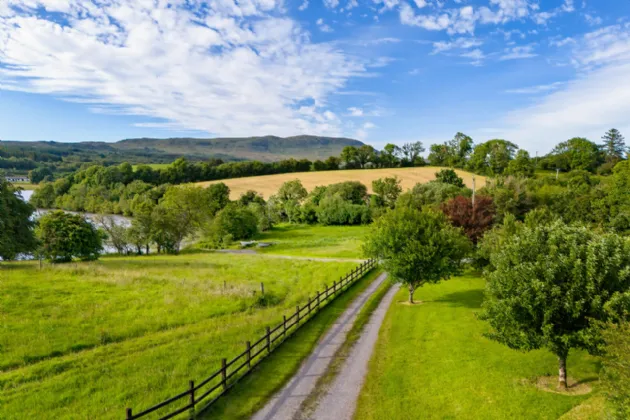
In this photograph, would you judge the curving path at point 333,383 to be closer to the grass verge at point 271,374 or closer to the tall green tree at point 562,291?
the grass verge at point 271,374

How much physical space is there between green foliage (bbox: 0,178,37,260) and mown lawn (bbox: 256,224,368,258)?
1458 inches

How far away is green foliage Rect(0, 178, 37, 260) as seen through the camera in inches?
1305

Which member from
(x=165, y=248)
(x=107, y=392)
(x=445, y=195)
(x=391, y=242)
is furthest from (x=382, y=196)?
(x=107, y=392)

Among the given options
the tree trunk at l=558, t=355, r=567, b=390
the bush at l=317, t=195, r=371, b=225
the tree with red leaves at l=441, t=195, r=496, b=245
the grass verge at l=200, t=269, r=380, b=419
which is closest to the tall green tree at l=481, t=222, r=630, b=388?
the tree trunk at l=558, t=355, r=567, b=390

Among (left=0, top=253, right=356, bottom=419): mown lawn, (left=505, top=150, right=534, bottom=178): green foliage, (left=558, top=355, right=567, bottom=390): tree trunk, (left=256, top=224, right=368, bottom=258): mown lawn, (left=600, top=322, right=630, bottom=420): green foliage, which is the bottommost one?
(left=256, top=224, right=368, bottom=258): mown lawn

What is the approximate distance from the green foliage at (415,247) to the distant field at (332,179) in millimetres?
82267

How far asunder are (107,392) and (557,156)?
137 m

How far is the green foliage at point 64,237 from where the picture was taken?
157 feet

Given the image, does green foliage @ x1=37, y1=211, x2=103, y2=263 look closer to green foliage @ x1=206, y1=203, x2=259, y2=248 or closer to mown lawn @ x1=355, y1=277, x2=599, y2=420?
green foliage @ x1=206, y1=203, x2=259, y2=248

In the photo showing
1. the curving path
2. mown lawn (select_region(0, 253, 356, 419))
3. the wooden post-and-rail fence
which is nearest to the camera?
the wooden post-and-rail fence

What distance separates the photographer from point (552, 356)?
67.2 feet

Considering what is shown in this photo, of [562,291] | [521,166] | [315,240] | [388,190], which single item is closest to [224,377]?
[562,291]

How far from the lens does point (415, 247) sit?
30.2 m

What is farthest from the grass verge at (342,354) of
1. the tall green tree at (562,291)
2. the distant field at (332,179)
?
the distant field at (332,179)
